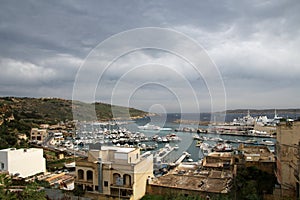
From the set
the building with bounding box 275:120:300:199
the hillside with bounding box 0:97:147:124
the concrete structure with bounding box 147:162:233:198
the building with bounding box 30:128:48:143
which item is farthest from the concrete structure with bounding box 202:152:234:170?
the hillside with bounding box 0:97:147:124

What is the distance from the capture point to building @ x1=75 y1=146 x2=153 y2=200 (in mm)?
10211

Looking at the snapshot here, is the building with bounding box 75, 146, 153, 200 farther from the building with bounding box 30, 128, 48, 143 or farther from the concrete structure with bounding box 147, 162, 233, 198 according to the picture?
the building with bounding box 30, 128, 48, 143

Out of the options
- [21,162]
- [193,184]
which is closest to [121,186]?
[193,184]

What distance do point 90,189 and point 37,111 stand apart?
3627 centimetres

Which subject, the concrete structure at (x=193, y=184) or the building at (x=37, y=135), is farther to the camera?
the building at (x=37, y=135)

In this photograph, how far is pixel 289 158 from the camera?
9289 mm

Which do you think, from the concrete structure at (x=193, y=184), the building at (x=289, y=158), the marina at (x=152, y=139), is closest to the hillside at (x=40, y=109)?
the marina at (x=152, y=139)

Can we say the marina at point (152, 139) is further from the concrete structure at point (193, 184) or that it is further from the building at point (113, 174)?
the building at point (113, 174)

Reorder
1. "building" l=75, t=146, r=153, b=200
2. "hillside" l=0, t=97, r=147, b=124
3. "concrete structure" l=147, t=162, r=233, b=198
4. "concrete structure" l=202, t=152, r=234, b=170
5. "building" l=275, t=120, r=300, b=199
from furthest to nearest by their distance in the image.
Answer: "hillside" l=0, t=97, r=147, b=124 < "concrete structure" l=202, t=152, r=234, b=170 < "building" l=75, t=146, r=153, b=200 < "concrete structure" l=147, t=162, r=233, b=198 < "building" l=275, t=120, r=300, b=199

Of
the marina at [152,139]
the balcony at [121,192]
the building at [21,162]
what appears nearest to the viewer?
the balcony at [121,192]

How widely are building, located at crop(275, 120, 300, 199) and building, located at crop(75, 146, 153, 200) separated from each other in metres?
5.08

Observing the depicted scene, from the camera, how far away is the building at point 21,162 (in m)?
14.2

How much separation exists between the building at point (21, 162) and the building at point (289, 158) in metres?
12.6

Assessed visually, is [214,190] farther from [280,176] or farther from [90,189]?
[90,189]
